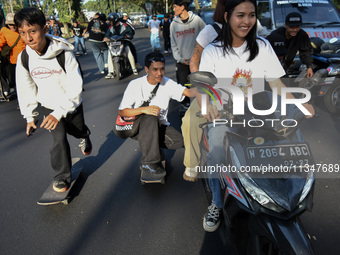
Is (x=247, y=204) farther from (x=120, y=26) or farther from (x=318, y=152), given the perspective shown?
(x=120, y=26)

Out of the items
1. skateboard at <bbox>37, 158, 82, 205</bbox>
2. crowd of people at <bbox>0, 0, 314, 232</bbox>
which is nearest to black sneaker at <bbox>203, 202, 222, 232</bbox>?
crowd of people at <bbox>0, 0, 314, 232</bbox>

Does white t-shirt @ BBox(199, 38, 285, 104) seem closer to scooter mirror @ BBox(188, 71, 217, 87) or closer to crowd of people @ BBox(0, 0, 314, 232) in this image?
crowd of people @ BBox(0, 0, 314, 232)

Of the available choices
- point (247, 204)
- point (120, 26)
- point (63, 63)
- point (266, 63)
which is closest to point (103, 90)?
point (120, 26)

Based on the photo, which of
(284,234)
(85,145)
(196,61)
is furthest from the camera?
(85,145)

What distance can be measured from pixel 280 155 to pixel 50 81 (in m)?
2.40

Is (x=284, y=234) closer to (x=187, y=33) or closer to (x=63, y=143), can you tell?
(x=63, y=143)

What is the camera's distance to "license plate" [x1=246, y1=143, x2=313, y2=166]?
1.81m

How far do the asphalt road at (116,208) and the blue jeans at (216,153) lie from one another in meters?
0.41

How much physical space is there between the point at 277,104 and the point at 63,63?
2.17m

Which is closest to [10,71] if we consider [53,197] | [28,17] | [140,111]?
[28,17]

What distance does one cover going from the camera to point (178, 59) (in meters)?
5.34

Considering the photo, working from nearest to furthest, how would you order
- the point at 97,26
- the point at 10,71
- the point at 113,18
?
the point at 10,71 → the point at 113,18 → the point at 97,26

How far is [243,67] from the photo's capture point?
2.43 meters

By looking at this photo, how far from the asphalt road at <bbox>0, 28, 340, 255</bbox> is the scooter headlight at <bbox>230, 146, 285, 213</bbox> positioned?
83cm
